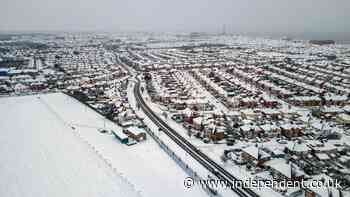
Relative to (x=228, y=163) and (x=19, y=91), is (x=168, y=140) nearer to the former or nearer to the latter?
(x=228, y=163)

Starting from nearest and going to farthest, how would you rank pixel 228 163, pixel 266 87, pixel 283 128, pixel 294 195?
1. pixel 294 195
2. pixel 228 163
3. pixel 283 128
4. pixel 266 87

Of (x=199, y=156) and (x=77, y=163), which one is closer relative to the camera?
(x=77, y=163)

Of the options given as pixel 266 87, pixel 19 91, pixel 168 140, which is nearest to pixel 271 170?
pixel 168 140

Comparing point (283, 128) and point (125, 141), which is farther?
point (283, 128)

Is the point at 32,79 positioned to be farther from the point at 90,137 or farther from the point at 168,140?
the point at 168,140

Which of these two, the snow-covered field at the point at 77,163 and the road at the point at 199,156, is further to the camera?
the snow-covered field at the point at 77,163

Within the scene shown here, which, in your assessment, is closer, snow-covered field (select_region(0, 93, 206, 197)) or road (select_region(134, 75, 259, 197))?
road (select_region(134, 75, 259, 197))

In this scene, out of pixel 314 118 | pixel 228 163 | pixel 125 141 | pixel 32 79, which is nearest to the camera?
pixel 228 163

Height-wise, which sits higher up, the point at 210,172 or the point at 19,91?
the point at 19,91
